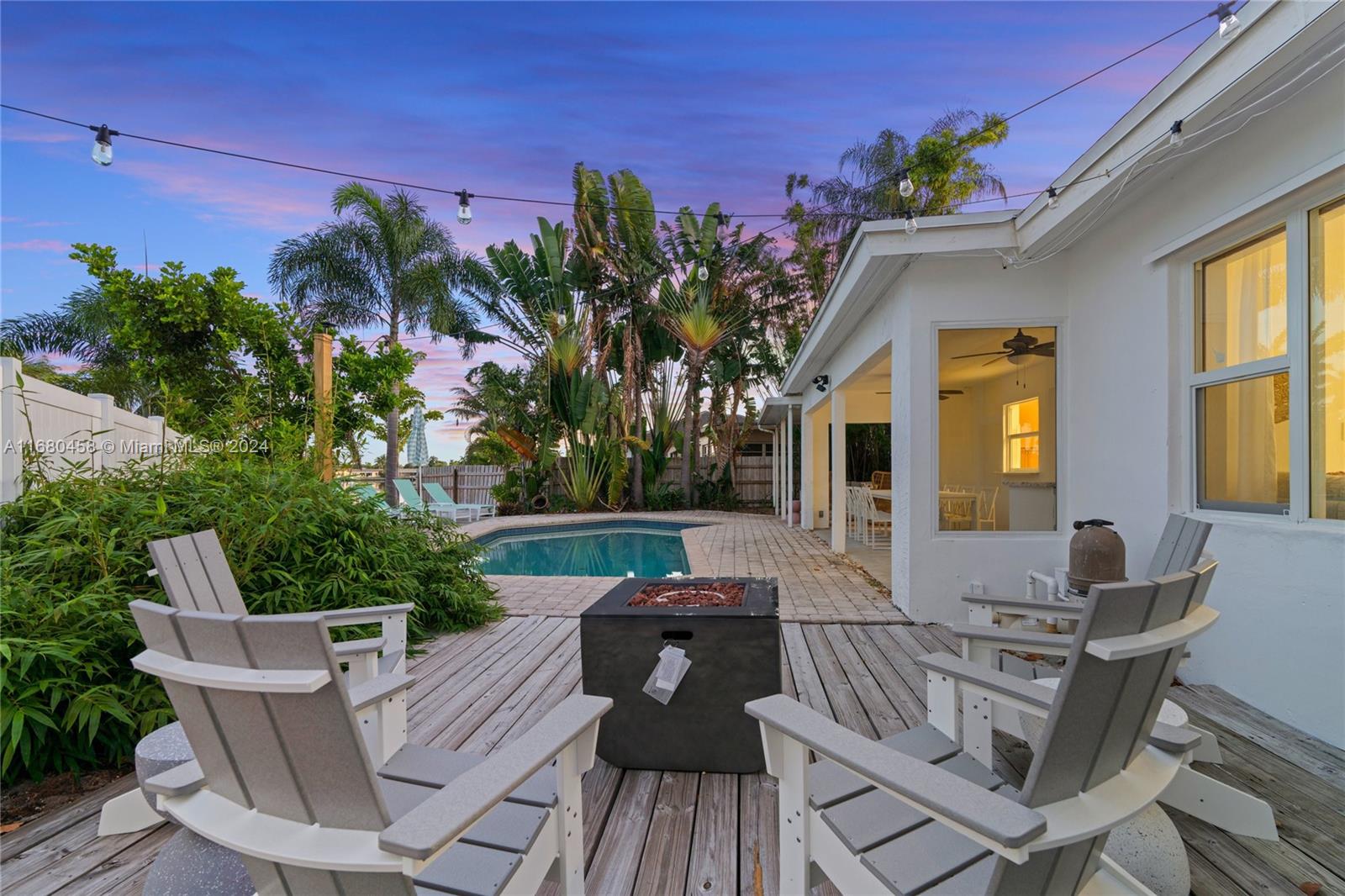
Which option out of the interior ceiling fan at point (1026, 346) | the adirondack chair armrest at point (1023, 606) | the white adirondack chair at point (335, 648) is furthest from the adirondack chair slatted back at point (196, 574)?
the interior ceiling fan at point (1026, 346)

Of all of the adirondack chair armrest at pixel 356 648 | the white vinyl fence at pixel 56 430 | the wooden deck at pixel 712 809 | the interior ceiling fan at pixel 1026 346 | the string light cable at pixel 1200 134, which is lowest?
the wooden deck at pixel 712 809

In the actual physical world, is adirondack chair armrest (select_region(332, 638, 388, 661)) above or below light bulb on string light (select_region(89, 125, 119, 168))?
below

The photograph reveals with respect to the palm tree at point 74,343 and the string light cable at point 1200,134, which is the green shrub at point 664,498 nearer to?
the string light cable at point 1200,134

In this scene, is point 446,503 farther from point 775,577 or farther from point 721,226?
point 775,577

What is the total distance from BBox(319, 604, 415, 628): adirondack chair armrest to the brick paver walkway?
2550 mm

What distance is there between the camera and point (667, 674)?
7.23 ft

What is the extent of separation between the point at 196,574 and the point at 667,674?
1.57 m

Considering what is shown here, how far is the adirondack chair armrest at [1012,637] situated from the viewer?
2.10 meters

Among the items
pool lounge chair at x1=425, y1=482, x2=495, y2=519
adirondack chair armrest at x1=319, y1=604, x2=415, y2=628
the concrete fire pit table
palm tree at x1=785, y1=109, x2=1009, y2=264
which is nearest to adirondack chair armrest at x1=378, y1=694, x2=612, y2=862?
the concrete fire pit table

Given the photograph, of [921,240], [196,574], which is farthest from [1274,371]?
[196,574]

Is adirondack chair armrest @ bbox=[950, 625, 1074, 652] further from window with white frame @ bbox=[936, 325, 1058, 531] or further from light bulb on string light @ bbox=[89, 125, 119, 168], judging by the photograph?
light bulb on string light @ bbox=[89, 125, 119, 168]

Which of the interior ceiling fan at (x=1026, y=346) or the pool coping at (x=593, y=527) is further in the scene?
the pool coping at (x=593, y=527)

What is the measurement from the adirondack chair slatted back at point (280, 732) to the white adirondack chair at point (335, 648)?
44 cm

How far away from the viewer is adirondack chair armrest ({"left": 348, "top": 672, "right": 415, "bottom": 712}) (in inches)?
64.3
